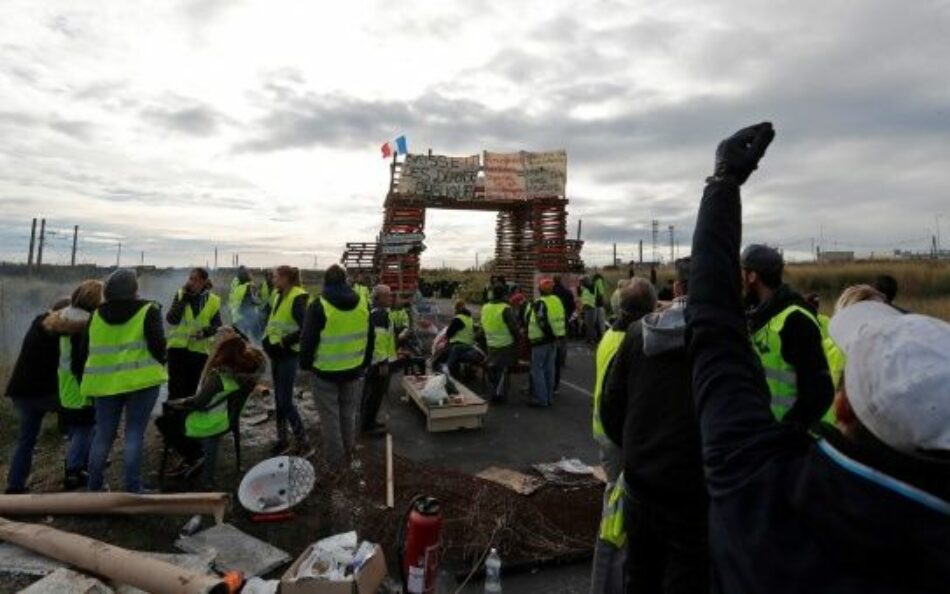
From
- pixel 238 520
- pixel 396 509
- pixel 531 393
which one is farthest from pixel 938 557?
pixel 531 393

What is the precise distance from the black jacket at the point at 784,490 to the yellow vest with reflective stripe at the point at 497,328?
851 centimetres

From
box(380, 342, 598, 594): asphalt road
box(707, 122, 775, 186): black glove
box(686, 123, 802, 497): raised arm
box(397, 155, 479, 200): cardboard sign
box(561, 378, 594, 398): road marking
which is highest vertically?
box(397, 155, 479, 200): cardboard sign

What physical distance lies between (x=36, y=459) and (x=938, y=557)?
855 cm

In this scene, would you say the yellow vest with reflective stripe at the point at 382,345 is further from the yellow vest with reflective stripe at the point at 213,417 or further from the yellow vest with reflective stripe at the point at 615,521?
the yellow vest with reflective stripe at the point at 615,521

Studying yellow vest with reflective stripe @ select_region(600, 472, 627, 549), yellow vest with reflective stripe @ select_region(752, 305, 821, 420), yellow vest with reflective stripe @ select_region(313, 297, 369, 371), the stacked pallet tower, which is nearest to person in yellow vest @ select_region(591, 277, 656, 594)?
yellow vest with reflective stripe @ select_region(600, 472, 627, 549)

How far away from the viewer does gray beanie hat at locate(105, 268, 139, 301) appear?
555 cm

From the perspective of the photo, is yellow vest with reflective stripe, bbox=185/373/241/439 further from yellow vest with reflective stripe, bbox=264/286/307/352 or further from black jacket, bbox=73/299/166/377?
yellow vest with reflective stripe, bbox=264/286/307/352

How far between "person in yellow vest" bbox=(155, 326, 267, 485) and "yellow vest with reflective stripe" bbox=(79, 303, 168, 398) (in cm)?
54

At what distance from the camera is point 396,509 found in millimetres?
5363

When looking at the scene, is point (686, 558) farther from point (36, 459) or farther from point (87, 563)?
point (36, 459)

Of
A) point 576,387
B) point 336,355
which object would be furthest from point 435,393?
point 576,387

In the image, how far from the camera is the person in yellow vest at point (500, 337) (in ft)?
33.3

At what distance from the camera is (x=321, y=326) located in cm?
644

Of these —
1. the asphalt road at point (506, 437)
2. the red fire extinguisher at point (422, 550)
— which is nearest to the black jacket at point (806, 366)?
the red fire extinguisher at point (422, 550)
